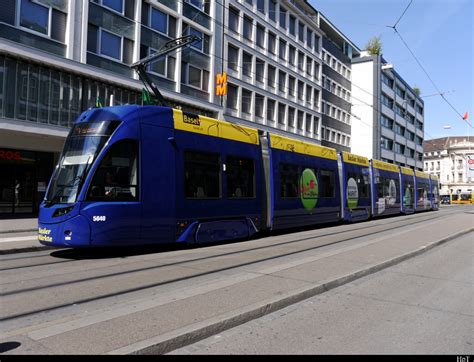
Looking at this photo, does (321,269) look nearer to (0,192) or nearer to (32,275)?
(32,275)

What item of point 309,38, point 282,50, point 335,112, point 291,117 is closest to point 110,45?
point 282,50

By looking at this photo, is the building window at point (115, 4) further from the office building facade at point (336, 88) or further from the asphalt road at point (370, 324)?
the office building facade at point (336, 88)

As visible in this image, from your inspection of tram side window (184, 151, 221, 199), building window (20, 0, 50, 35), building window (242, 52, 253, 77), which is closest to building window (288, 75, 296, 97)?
building window (242, 52, 253, 77)

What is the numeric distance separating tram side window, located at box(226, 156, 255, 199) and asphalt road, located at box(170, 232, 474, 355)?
5143 mm

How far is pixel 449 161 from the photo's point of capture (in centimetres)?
11375

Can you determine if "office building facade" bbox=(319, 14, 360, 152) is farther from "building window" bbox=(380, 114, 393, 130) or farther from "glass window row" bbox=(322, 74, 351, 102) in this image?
"building window" bbox=(380, 114, 393, 130)

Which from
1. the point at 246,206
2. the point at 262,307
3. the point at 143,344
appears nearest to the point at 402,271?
the point at 262,307

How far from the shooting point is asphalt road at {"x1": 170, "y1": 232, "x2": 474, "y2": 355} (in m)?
3.99

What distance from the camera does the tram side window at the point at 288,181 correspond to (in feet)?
45.7

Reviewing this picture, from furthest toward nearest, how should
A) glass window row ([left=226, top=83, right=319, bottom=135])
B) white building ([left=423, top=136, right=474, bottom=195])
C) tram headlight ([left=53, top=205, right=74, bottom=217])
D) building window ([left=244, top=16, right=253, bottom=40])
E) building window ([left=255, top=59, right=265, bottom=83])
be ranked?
white building ([left=423, top=136, right=474, bottom=195]) → building window ([left=255, top=59, right=265, bottom=83]) → building window ([left=244, top=16, right=253, bottom=40]) → glass window row ([left=226, top=83, right=319, bottom=135]) → tram headlight ([left=53, top=205, right=74, bottom=217])

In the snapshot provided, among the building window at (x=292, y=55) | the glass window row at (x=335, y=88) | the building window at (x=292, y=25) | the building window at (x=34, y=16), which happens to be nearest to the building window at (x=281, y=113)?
the building window at (x=292, y=55)

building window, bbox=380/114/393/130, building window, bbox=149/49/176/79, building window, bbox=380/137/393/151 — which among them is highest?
building window, bbox=380/114/393/130

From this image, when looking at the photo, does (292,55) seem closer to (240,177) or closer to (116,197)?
(240,177)

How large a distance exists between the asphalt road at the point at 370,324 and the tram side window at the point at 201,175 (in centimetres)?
475
